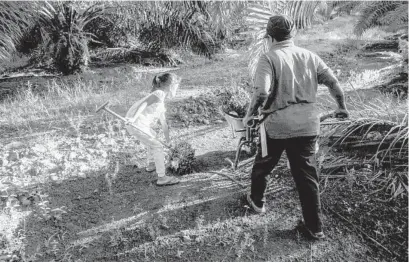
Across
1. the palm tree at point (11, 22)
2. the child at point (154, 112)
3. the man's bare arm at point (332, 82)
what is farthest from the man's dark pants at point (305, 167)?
the palm tree at point (11, 22)

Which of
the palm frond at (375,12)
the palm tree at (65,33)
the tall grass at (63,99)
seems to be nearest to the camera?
the palm frond at (375,12)

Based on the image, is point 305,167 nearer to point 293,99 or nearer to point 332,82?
point 293,99

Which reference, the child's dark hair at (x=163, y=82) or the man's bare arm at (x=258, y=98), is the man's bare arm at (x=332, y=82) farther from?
the child's dark hair at (x=163, y=82)

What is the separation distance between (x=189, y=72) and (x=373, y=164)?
5754 mm

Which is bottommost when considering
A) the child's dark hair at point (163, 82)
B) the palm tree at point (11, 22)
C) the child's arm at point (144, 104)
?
the child's arm at point (144, 104)

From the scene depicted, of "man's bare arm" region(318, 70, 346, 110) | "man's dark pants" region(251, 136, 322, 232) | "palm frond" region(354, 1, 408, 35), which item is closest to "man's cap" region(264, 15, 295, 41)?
"man's bare arm" region(318, 70, 346, 110)

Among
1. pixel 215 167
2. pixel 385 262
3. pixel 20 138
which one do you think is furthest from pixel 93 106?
pixel 385 262

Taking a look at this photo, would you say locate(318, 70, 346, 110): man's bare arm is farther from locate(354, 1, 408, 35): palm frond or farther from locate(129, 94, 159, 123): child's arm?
locate(129, 94, 159, 123): child's arm

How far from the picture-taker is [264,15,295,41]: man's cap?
109 inches

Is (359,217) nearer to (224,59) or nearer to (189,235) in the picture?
(189,235)

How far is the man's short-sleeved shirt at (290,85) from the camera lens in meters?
2.76

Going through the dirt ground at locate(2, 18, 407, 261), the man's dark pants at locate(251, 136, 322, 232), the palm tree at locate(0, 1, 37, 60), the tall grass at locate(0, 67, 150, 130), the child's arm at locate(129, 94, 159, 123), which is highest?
the palm tree at locate(0, 1, 37, 60)

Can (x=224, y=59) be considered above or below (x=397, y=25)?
below

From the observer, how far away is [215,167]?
14.3 ft
